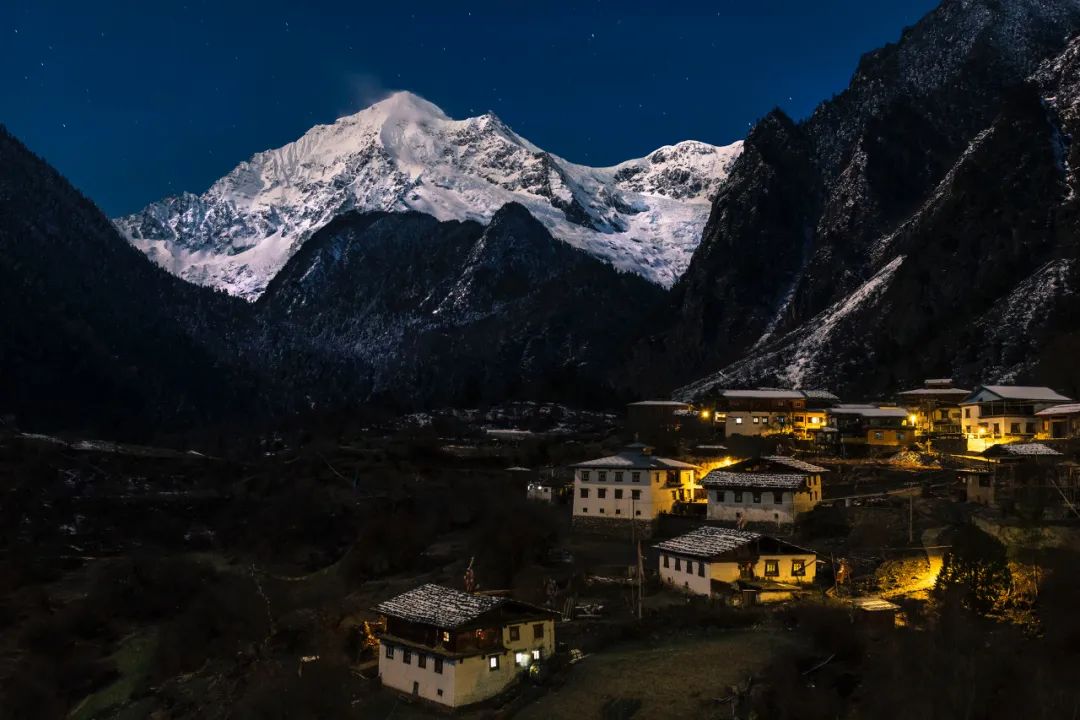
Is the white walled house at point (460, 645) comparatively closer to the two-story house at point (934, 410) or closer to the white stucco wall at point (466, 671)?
the white stucco wall at point (466, 671)

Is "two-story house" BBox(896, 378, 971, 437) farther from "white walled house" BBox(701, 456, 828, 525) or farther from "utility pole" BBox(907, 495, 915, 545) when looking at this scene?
"utility pole" BBox(907, 495, 915, 545)

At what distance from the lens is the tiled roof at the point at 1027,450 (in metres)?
62.6

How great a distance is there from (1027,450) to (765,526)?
1710 cm

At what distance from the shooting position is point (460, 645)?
137 feet

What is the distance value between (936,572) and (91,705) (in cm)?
4553

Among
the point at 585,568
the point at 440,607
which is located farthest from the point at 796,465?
the point at 440,607

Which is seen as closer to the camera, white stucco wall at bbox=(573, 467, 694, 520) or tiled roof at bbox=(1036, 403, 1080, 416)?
white stucco wall at bbox=(573, 467, 694, 520)

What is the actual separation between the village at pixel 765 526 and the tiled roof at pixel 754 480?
0.10 metres

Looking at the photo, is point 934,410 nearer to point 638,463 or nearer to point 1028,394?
point 1028,394

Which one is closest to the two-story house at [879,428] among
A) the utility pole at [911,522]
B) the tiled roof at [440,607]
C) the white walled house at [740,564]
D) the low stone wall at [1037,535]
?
the utility pole at [911,522]

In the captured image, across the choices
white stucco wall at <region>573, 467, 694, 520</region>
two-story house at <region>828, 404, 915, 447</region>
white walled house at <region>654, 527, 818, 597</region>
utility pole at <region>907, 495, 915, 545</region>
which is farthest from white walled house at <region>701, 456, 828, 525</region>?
two-story house at <region>828, 404, 915, 447</region>

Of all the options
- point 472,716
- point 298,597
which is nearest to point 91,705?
point 298,597

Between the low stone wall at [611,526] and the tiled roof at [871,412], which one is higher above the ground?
the tiled roof at [871,412]

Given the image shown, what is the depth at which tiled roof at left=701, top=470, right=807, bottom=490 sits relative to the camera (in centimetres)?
6257
